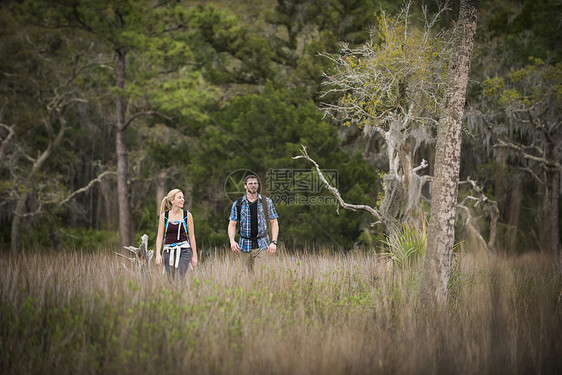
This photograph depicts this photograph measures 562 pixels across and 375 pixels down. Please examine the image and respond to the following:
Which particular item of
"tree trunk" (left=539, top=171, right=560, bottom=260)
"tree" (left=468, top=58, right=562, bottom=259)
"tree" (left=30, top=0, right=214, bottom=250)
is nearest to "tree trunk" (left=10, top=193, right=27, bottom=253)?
"tree" (left=30, top=0, right=214, bottom=250)

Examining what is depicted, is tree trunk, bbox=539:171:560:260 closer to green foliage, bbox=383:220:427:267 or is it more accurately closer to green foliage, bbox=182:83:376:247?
green foliage, bbox=182:83:376:247

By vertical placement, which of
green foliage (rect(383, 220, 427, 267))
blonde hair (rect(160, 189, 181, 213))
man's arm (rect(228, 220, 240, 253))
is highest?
blonde hair (rect(160, 189, 181, 213))

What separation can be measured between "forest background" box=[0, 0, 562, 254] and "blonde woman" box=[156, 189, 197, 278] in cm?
743

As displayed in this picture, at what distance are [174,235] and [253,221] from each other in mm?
1182

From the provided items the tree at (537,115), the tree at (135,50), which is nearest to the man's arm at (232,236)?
the tree at (537,115)

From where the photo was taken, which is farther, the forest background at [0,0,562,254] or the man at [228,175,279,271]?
the forest background at [0,0,562,254]

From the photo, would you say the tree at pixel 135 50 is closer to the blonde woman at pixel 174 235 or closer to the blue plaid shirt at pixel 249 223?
the blue plaid shirt at pixel 249 223

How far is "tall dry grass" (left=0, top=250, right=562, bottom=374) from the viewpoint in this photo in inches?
169

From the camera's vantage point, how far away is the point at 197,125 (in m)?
17.1

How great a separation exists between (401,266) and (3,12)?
2005 cm

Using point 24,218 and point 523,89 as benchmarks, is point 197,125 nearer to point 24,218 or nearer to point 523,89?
point 24,218

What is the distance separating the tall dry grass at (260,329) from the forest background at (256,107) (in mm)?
6892

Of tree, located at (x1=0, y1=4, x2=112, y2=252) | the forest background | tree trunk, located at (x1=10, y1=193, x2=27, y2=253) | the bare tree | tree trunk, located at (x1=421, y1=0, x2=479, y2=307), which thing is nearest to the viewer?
tree trunk, located at (x1=421, y1=0, x2=479, y2=307)

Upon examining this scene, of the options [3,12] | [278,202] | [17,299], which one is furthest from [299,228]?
[3,12]
